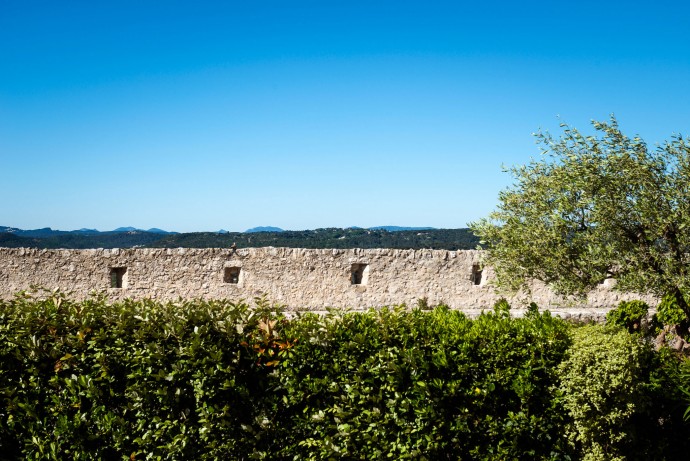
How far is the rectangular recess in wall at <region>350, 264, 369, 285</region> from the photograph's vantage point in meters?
16.7

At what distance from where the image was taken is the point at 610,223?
32.7ft

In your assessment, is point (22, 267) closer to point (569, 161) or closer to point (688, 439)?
point (569, 161)

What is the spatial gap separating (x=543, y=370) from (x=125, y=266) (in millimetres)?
13314

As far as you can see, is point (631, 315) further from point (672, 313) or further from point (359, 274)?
point (359, 274)

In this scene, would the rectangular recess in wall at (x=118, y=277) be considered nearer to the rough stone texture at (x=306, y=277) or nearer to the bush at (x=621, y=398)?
the rough stone texture at (x=306, y=277)

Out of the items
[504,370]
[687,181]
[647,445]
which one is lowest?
[647,445]

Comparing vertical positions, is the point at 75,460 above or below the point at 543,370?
below

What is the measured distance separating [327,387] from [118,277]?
12284 millimetres

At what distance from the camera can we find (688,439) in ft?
20.8

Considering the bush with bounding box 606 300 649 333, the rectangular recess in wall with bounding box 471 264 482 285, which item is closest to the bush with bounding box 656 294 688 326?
the bush with bounding box 606 300 649 333

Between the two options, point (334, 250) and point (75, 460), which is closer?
point (75, 460)

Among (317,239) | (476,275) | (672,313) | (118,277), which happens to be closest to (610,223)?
(672,313)

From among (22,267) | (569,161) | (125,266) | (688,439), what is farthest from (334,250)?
(688,439)

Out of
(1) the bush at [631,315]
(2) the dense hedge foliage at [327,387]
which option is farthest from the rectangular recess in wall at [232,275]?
(2) the dense hedge foliage at [327,387]
